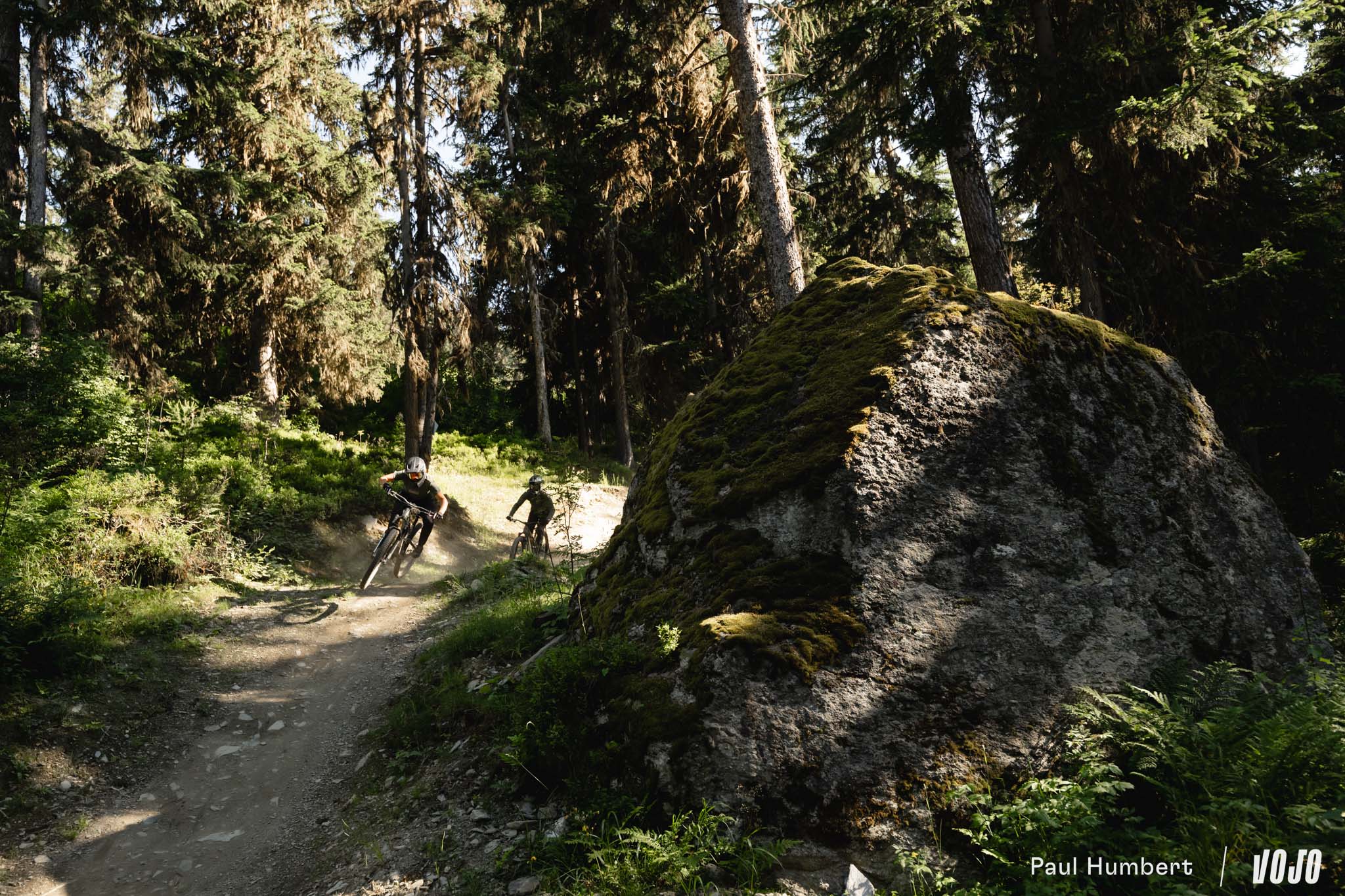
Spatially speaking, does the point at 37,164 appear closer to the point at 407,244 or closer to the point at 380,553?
the point at 407,244

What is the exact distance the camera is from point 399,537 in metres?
10.7

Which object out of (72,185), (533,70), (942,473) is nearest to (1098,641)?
(942,473)

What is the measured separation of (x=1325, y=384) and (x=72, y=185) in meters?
21.8

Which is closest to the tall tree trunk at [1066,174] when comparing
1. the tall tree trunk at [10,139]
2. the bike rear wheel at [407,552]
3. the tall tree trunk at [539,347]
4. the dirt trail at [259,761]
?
the dirt trail at [259,761]

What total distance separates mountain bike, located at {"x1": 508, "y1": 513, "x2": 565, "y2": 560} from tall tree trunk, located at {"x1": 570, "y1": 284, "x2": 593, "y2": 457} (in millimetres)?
13168

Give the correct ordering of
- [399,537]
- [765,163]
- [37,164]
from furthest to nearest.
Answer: [37,164]
[399,537]
[765,163]

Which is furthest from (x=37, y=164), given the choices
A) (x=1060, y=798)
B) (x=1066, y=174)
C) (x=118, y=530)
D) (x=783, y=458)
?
(x=1066, y=174)

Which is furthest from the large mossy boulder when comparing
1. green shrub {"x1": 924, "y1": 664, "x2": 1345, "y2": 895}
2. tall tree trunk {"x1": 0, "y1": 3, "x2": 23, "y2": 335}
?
tall tree trunk {"x1": 0, "y1": 3, "x2": 23, "y2": 335}

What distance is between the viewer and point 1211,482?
5121mm

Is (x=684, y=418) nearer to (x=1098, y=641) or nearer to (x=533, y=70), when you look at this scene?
(x=1098, y=641)

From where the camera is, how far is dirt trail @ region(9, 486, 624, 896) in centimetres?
447

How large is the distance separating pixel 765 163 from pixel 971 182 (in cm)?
292

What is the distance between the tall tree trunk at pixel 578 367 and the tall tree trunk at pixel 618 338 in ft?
5.18

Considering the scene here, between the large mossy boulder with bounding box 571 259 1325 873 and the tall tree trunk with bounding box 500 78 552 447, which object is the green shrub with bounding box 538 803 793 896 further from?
the tall tree trunk with bounding box 500 78 552 447
